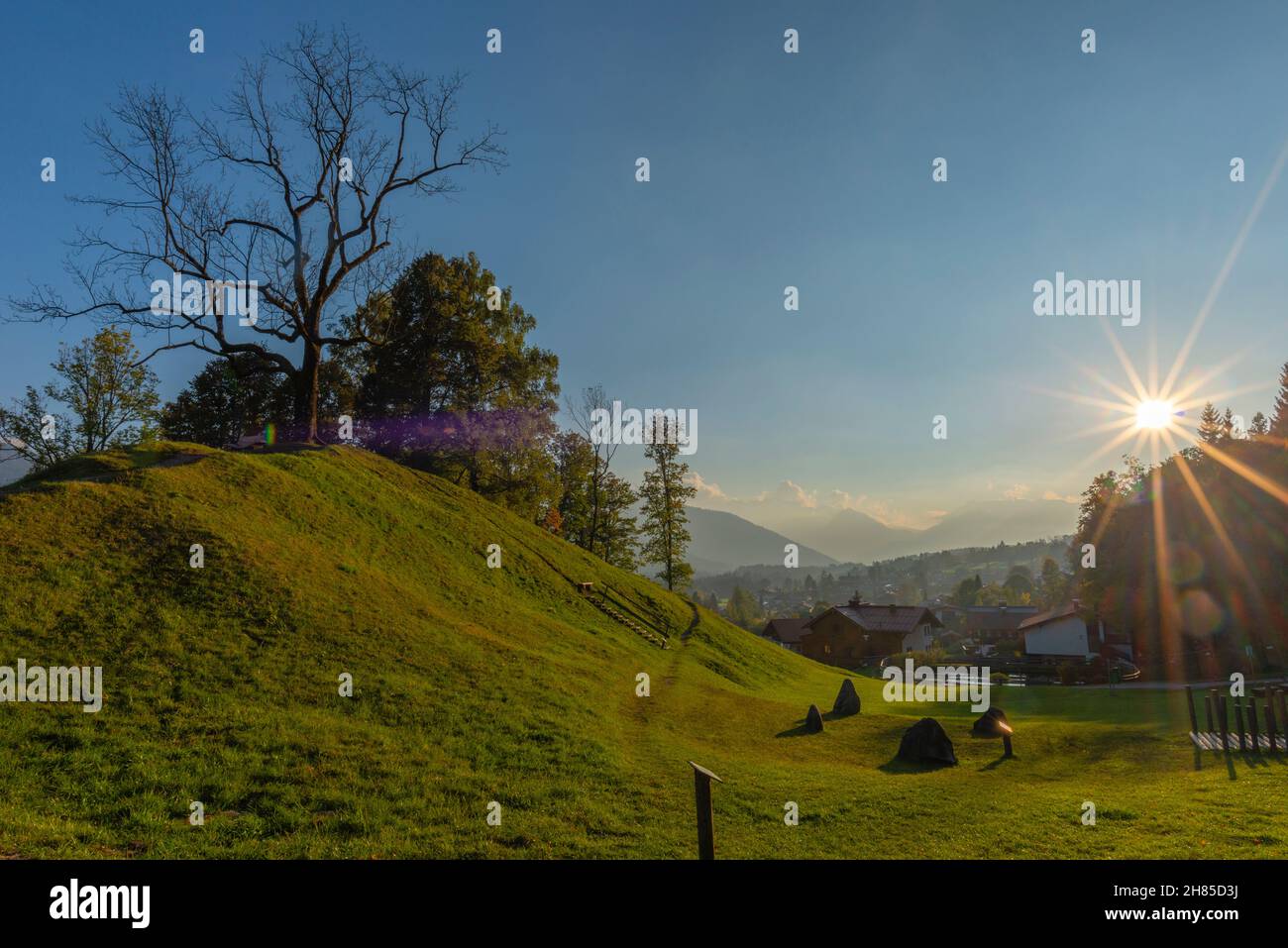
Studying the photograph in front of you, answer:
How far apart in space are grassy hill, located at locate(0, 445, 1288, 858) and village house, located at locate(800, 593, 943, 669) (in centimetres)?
4812

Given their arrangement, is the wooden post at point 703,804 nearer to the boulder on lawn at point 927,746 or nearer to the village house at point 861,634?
the boulder on lawn at point 927,746

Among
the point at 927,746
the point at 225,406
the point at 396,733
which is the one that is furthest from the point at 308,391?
the point at 927,746

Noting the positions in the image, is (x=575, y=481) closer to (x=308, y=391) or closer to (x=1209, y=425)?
(x=308, y=391)

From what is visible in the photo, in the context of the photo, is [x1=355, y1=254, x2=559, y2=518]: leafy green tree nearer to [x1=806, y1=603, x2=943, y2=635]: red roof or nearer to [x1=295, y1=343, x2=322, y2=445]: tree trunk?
[x1=295, y1=343, x2=322, y2=445]: tree trunk

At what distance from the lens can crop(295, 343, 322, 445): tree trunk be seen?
35.2 metres

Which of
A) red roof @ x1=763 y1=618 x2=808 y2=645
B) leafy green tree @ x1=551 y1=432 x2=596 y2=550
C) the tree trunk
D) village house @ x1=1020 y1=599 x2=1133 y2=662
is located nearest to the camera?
the tree trunk

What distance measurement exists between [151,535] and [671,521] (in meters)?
48.8

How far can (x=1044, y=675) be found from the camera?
162 ft

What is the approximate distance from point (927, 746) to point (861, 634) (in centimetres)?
6298

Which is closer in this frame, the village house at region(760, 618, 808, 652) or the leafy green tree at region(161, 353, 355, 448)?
the leafy green tree at region(161, 353, 355, 448)

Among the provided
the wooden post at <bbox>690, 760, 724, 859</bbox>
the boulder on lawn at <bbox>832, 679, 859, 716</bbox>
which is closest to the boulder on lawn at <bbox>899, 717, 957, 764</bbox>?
the boulder on lawn at <bbox>832, 679, 859, 716</bbox>

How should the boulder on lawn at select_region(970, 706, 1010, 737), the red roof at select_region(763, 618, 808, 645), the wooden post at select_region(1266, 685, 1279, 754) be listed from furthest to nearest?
the red roof at select_region(763, 618, 808, 645), the boulder on lawn at select_region(970, 706, 1010, 737), the wooden post at select_region(1266, 685, 1279, 754)
